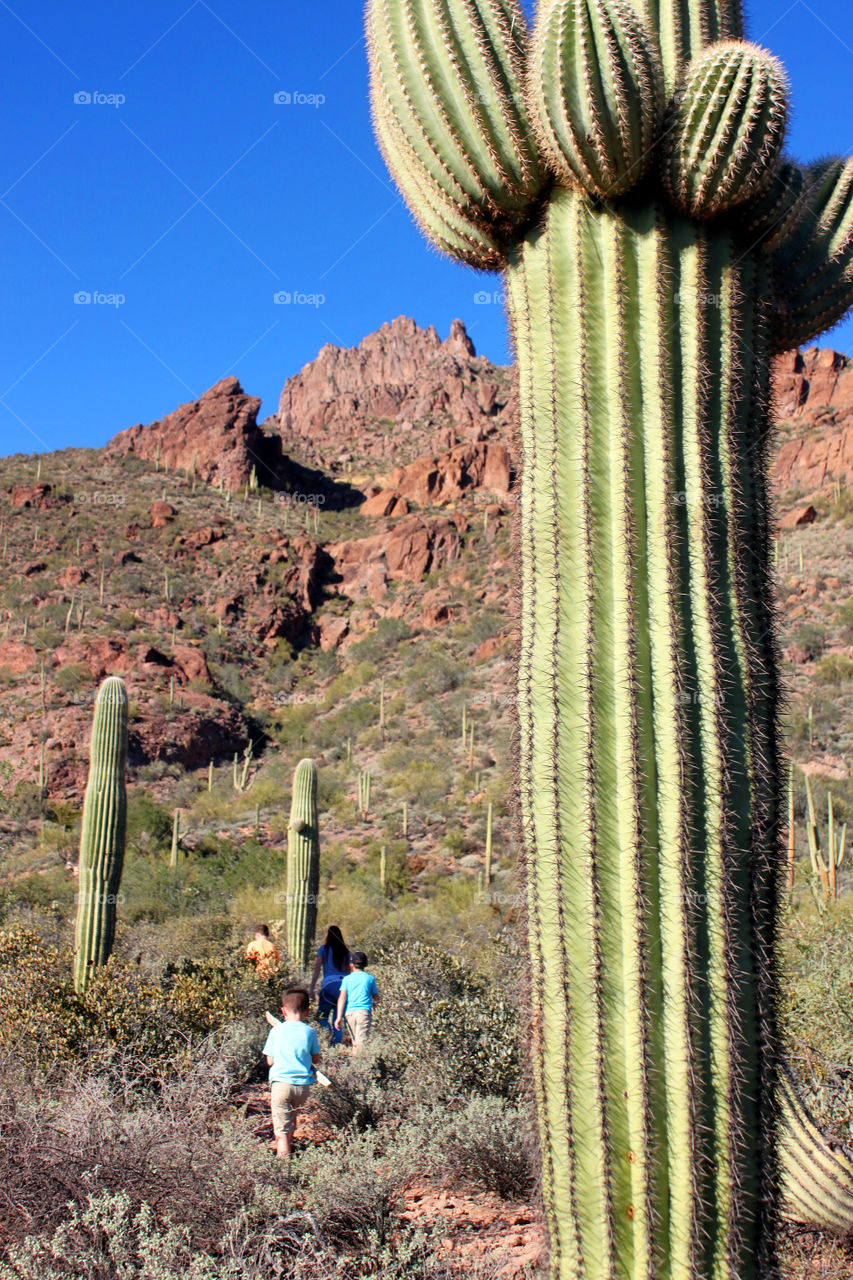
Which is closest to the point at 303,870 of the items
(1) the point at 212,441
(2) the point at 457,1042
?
(2) the point at 457,1042

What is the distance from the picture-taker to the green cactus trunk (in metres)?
2.48

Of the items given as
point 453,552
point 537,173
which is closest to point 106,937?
point 537,173

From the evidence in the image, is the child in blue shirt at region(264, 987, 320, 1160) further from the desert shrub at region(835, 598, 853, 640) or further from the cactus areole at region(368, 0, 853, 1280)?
the desert shrub at region(835, 598, 853, 640)

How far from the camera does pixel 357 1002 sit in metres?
7.11

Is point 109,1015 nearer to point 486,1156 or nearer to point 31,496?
point 486,1156

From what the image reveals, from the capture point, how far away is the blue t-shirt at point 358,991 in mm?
7109

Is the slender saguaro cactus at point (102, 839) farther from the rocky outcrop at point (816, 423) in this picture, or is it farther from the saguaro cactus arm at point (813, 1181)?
the rocky outcrop at point (816, 423)

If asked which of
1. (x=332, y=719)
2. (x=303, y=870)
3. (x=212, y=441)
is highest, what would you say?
(x=212, y=441)

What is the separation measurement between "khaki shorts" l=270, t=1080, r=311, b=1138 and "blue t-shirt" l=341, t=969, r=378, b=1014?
6.61 feet

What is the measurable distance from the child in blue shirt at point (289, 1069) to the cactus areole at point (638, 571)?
2.80 metres

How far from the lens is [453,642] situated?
35375mm

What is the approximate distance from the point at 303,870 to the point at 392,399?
6470 cm

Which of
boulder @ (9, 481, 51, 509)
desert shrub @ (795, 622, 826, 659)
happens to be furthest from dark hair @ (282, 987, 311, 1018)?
boulder @ (9, 481, 51, 509)

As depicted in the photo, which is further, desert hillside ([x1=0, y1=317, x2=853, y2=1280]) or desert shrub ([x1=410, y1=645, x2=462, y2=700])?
desert shrub ([x1=410, y1=645, x2=462, y2=700])
